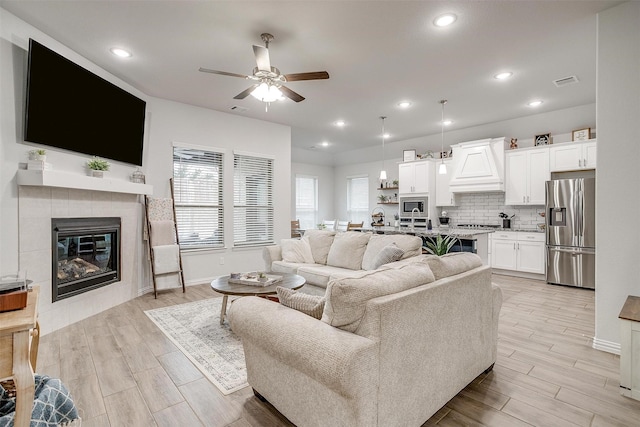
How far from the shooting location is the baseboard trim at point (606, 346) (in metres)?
2.65

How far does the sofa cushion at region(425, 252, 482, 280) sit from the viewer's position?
1.91 m

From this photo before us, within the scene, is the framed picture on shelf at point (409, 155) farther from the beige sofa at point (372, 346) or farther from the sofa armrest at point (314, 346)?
the sofa armrest at point (314, 346)

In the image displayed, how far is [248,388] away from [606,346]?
3.07 metres

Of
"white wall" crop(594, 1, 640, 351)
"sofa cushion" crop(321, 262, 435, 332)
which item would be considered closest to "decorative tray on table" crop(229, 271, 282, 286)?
"sofa cushion" crop(321, 262, 435, 332)

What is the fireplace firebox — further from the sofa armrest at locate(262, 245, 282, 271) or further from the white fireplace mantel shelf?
the sofa armrest at locate(262, 245, 282, 271)

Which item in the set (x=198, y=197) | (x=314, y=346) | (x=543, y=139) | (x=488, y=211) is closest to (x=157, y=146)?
(x=198, y=197)

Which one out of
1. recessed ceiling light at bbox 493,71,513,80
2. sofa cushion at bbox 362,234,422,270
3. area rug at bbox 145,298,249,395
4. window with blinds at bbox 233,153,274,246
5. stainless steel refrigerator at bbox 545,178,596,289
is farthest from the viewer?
window with blinds at bbox 233,153,274,246

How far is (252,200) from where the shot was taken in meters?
5.80

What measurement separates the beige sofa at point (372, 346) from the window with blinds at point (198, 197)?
11.9ft

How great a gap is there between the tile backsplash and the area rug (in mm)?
5305

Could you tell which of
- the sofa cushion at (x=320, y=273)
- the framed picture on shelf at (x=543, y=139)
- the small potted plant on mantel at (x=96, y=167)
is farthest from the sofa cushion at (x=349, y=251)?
the framed picture on shelf at (x=543, y=139)

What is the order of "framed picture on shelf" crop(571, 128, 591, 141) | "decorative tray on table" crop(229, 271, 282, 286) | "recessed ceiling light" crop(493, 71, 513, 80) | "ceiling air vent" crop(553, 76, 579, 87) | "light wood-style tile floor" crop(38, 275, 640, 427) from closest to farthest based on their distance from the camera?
"light wood-style tile floor" crop(38, 275, 640, 427)
"decorative tray on table" crop(229, 271, 282, 286)
"recessed ceiling light" crop(493, 71, 513, 80)
"ceiling air vent" crop(553, 76, 579, 87)
"framed picture on shelf" crop(571, 128, 591, 141)

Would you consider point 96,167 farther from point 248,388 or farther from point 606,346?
point 606,346

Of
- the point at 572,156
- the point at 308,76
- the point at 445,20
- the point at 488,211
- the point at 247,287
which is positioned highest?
the point at 445,20
